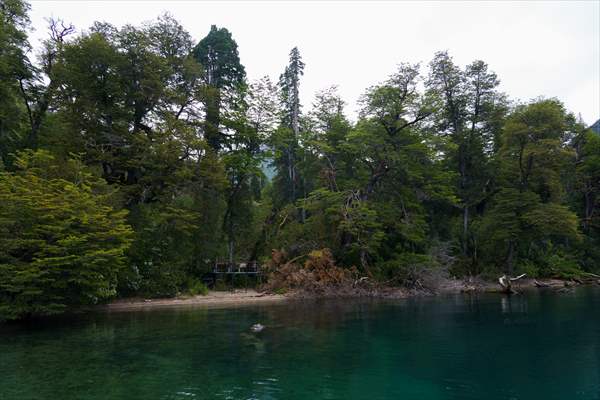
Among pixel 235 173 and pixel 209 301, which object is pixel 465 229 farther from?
pixel 209 301

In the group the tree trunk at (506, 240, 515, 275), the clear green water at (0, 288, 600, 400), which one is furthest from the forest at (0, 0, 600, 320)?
the clear green water at (0, 288, 600, 400)

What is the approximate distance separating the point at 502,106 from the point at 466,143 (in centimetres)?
526

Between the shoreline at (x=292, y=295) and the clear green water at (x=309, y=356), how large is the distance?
4743 mm

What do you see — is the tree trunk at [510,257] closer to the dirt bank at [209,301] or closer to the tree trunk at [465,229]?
the tree trunk at [465,229]

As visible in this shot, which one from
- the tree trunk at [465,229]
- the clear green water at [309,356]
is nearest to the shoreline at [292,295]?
the clear green water at [309,356]

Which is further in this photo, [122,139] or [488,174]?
[488,174]

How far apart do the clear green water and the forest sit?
4839 millimetres

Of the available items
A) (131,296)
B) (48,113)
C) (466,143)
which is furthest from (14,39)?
(466,143)

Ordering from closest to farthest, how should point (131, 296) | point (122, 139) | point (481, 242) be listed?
point (131, 296), point (122, 139), point (481, 242)

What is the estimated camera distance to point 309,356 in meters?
12.7

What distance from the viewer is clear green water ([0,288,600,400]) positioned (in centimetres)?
955

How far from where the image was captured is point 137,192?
29.7 meters

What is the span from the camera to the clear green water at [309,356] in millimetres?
9555

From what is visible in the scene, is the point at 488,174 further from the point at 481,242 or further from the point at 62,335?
the point at 62,335
